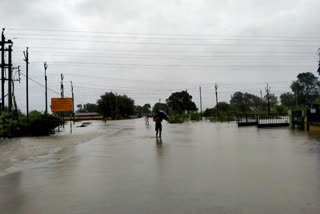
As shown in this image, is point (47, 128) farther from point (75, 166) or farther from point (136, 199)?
point (136, 199)

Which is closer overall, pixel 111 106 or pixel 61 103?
pixel 61 103

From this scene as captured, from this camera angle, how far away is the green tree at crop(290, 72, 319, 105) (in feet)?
380

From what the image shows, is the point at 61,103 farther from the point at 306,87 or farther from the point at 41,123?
the point at 306,87

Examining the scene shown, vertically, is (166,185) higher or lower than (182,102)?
lower

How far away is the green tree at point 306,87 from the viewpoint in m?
116

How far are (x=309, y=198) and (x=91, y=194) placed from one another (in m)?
4.09

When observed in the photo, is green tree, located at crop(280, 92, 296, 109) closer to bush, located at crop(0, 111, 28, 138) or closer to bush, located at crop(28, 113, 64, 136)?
bush, located at crop(28, 113, 64, 136)

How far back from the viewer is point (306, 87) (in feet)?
396

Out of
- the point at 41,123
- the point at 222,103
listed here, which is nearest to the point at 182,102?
the point at 222,103

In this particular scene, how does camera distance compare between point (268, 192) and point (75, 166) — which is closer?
point (268, 192)

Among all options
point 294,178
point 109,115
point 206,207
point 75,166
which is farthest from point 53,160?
point 109,115

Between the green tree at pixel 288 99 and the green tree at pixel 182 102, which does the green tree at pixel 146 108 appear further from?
the green tree at pixel 288 99

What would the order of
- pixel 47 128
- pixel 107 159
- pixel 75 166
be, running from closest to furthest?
pixel 75 166 → pixel 107 159 → pixel 47 128

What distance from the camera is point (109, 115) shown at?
3698 inches
